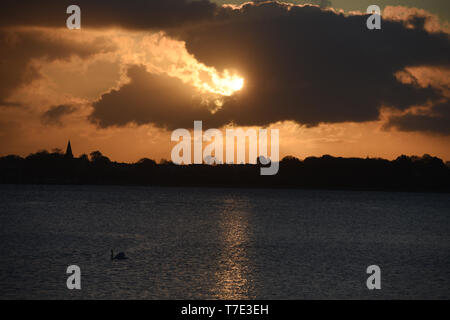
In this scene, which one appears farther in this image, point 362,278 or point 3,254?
point 3,254

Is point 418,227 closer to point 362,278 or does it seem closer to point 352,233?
point 352,233

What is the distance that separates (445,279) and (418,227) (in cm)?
8145

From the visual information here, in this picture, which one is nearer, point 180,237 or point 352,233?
point 180,237

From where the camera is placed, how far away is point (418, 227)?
435 ft
